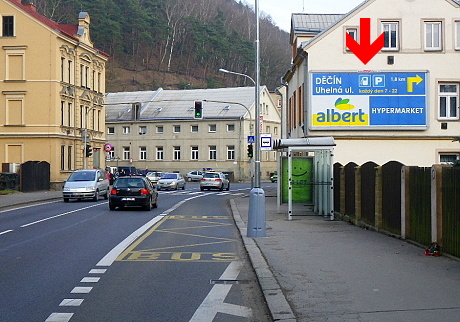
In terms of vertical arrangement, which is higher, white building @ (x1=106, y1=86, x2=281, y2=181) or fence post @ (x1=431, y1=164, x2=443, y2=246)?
white building @ (x1=106, y1=86, x2=281, y2=181)

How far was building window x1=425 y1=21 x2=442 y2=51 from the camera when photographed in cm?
3206

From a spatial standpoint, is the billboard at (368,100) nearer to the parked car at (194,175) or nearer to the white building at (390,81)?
the white building at (390,81)

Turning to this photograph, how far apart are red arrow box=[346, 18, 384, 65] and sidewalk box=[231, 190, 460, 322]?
17.4m

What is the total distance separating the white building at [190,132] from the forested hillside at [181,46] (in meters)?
22.0

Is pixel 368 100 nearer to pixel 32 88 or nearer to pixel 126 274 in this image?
pixel 126 274

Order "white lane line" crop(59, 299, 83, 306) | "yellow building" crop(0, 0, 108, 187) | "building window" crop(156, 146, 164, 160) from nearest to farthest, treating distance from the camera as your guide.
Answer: "white lane line" crop(59, 299, 83, 306), "yellow building" crop(0, 0, 108, 187), "building window" crop(156, 146, 164, 160)

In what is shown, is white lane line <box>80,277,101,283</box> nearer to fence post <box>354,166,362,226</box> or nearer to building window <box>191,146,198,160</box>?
fence post <box>354,166,362,226</box>

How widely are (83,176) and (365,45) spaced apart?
16.1 metres

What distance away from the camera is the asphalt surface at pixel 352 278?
770 centimetres

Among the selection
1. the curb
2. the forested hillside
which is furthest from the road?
the forested hillside

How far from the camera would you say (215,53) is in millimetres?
114062

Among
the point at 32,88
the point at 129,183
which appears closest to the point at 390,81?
the point at 129,183

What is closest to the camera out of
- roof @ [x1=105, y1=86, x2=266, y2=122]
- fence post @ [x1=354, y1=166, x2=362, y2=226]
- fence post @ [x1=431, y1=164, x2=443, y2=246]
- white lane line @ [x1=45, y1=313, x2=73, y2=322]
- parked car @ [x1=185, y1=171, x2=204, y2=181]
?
white lane line @ [x1=45, y1=313, x2=73, y2=322]

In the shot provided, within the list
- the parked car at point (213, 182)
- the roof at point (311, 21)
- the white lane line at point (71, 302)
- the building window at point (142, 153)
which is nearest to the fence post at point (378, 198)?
the white lane line at point (71, 302)
